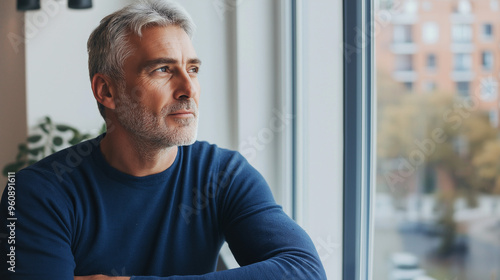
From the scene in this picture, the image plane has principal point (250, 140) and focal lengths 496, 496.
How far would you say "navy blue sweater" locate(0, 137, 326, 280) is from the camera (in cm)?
126

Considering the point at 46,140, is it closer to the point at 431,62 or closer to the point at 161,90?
the point at 161,90

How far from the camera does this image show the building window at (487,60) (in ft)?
3.77

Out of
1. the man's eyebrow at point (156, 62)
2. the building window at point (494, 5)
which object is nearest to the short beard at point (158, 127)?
the man's eyebrow at point (156, 62)

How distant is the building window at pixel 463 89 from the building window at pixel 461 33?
106 mm

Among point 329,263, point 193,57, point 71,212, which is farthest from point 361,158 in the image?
point 71,212

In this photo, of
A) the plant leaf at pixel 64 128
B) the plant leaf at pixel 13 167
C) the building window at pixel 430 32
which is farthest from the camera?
the plant leaf at pixel 13 167

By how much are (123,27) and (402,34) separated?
32.2 inches

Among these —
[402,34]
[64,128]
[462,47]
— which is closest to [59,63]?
[64,128]

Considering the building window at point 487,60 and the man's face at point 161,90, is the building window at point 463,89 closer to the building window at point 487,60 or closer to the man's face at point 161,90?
the building window at point 487,60

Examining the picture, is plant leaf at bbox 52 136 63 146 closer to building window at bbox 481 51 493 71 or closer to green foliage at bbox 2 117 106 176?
green foliage at bbox 2 117 106 176

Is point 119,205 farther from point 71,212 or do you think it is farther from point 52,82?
point 52,82

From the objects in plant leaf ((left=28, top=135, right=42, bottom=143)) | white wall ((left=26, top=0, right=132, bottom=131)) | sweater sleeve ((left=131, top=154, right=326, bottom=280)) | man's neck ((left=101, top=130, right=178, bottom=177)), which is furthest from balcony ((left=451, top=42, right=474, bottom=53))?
plant leaf ((left=28, top=135, right=42, bottom=143))

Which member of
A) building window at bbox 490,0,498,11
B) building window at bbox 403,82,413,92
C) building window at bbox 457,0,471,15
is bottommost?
building window at bbox 403,82,413,92

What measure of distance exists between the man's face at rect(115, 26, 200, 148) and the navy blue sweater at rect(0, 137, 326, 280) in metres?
0.14
